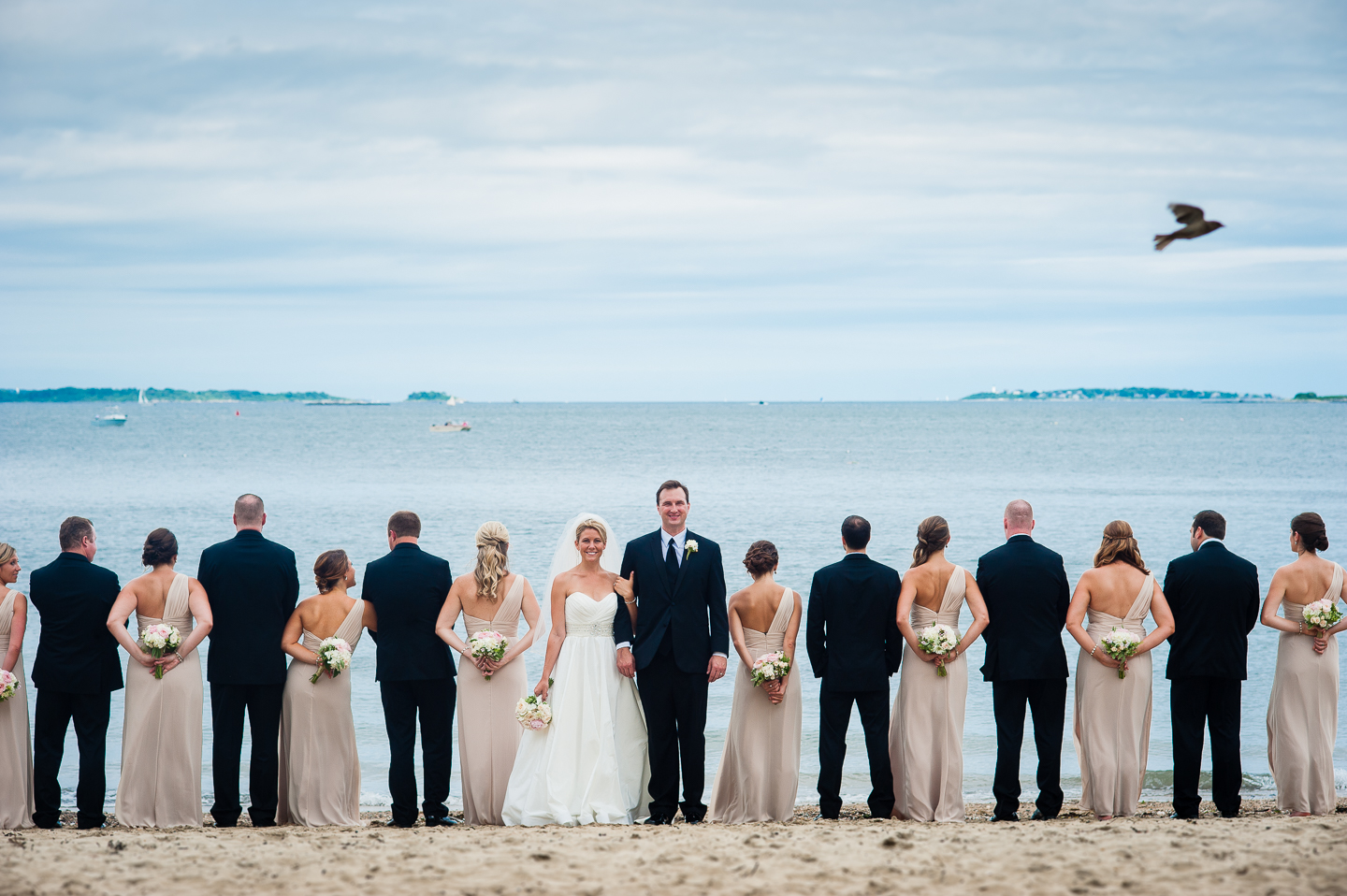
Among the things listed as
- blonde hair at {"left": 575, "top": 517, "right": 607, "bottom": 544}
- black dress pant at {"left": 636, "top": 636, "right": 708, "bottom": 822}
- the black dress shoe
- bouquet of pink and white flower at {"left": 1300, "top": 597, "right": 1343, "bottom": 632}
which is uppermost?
blonde hair at {"left": 575, "top": 517, "right": 607, "bottom": 544}

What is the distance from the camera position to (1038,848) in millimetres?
5082

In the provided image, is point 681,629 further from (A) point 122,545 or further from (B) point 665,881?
(A) point 122,545

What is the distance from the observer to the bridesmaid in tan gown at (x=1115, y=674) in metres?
6.34

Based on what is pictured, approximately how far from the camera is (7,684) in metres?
6.23

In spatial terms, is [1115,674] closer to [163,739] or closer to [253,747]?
[253,747]

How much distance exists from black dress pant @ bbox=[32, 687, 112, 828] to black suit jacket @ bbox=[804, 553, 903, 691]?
14.2 ft

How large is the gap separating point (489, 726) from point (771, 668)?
5.68ft

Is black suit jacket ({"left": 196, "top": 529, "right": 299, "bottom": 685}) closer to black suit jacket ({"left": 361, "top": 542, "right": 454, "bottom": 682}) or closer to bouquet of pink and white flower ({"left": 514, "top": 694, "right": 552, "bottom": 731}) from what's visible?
black suit jacket ({"left": 361, "top": 542, "right": 454, "bottom": 682})

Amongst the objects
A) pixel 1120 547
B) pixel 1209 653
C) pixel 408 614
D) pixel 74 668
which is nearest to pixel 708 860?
pixel 408 614

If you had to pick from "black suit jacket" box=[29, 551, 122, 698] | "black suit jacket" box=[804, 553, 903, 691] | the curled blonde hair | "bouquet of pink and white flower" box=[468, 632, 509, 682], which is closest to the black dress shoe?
"bouquet of pink and white flower" box=[468, 632, 509, 682]

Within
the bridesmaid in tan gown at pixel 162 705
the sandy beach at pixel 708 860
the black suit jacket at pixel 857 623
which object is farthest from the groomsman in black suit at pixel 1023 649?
the bridesmaid in tan gown at pixel 162 705

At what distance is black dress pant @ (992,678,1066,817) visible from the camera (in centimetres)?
649

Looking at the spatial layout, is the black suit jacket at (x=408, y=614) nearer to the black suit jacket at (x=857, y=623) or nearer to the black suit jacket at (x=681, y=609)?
the black suit jacket at (x=681, y=609)

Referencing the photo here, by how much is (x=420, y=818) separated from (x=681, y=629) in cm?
249
